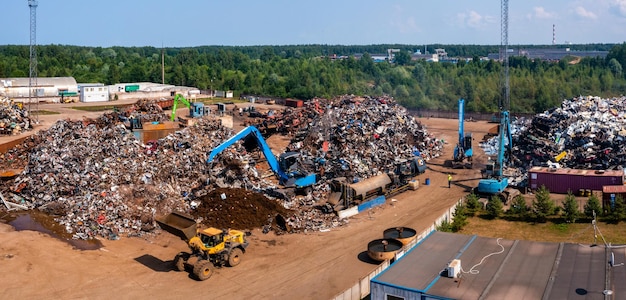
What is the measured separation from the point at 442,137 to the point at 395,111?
701 cm

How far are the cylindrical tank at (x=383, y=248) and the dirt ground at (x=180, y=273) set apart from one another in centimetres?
41

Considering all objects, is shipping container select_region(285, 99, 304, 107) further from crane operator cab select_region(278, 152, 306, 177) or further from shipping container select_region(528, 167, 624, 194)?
shipping container select_region(528, 167, 624, 194)

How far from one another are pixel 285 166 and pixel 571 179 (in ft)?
46.5

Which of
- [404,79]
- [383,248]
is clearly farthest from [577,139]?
[404,79]

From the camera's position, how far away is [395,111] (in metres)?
41.5

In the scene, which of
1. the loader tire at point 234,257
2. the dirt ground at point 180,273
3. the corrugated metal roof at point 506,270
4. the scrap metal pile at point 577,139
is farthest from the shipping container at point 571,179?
the loader tire at point 234,257

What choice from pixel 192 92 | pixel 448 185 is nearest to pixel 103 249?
pixel 448 185

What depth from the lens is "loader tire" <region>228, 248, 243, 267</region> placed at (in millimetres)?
19547

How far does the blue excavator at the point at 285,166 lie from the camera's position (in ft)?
87.7

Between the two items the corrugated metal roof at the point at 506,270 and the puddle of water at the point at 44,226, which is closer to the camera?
the corrugated metal roof at the point at 506,270

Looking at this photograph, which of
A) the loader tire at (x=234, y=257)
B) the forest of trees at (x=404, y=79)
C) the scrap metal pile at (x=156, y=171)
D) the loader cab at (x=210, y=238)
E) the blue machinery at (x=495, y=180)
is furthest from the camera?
the forest of trees at (x=404, y=79)

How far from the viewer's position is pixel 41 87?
67875mm

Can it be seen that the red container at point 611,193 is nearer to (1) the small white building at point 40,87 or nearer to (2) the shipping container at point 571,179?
(2) the shipping container at point 571,179

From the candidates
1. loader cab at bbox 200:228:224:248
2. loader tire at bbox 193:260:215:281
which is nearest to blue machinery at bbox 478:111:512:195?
loader cab at bbox 200:228:224:248
